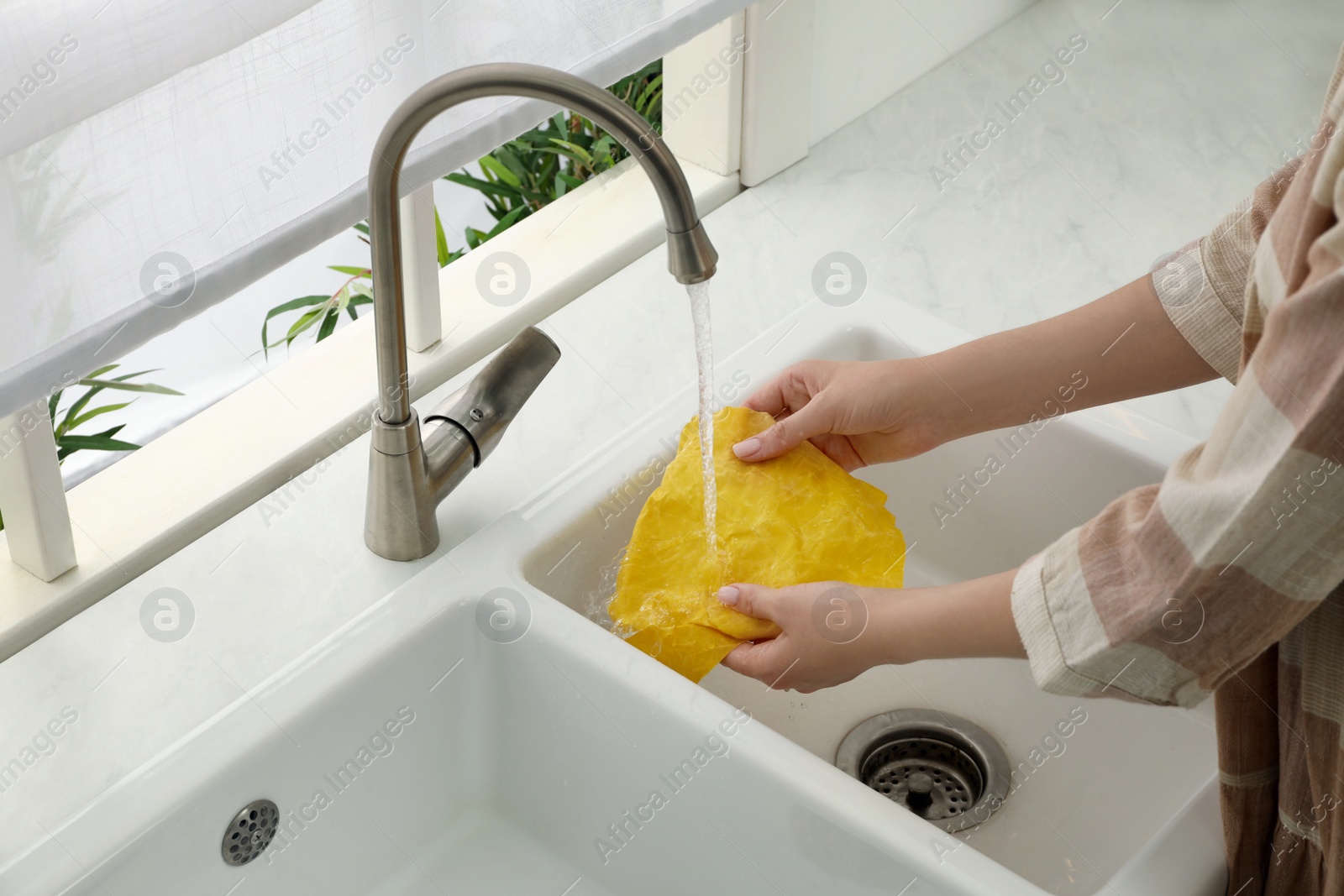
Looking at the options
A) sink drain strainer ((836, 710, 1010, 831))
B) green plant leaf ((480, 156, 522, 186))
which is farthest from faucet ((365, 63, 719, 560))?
green plant leaf ((480, 156, 522, 186))

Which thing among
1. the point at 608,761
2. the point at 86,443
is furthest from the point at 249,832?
A: the point at 86,443

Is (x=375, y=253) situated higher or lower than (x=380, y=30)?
lower

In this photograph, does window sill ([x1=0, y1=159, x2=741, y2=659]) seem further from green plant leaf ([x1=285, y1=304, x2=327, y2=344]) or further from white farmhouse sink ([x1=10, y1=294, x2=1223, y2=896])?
green plant leaf ([x1=285, y1=304, x2=327, y2=344])

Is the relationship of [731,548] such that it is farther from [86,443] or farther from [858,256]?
[86,443]

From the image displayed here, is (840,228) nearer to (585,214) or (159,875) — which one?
(585,214)

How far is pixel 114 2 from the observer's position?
681 millimetres

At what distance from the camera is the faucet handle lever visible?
917 mm

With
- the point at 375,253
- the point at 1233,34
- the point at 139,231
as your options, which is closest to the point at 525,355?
the point at 375,253

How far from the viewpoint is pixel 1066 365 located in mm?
946

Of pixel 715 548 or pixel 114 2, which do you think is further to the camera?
pixel 715 548

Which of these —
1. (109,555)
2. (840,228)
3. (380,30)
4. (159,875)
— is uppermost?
(840,228)

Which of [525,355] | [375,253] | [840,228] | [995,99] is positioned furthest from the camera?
[995,99]

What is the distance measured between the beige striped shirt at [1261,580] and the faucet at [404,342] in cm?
26

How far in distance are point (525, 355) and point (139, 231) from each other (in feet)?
0.90
